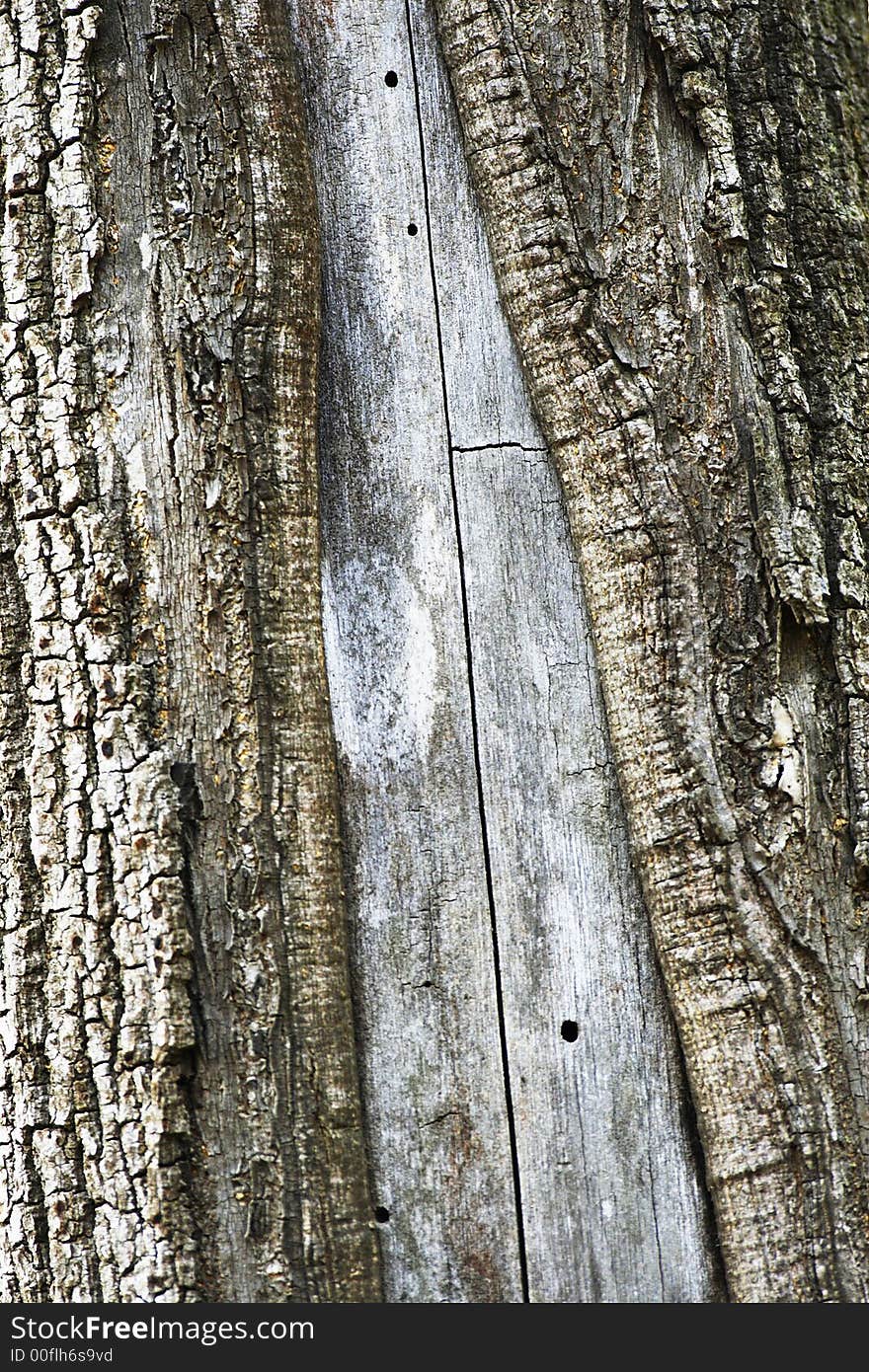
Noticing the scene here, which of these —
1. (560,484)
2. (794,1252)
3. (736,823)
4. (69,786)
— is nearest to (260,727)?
(69,786)

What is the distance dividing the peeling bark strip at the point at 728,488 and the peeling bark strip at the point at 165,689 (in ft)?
1.55

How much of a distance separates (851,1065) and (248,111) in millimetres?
1947

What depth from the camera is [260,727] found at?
1834 mm

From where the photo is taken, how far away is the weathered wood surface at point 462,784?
1890mm

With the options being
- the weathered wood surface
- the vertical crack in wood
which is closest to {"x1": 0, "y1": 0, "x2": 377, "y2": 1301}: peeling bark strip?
the weathered wood surface

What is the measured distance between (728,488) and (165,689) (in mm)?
1031

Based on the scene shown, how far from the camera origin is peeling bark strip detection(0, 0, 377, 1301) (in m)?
1.73

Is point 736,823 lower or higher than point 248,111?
lower

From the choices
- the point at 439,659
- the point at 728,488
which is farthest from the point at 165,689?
the point at 728,488

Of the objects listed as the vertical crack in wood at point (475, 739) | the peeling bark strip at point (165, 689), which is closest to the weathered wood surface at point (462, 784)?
the vertical crack in wood at point (475, 739)

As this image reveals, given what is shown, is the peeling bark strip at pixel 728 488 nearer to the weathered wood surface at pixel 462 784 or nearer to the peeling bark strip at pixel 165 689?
the weathered wood surface at pixel 462 784

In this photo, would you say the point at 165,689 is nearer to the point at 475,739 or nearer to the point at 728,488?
the point at 475,739

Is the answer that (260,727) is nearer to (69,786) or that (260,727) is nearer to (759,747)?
(69,786)

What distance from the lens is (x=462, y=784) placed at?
1984 mm
